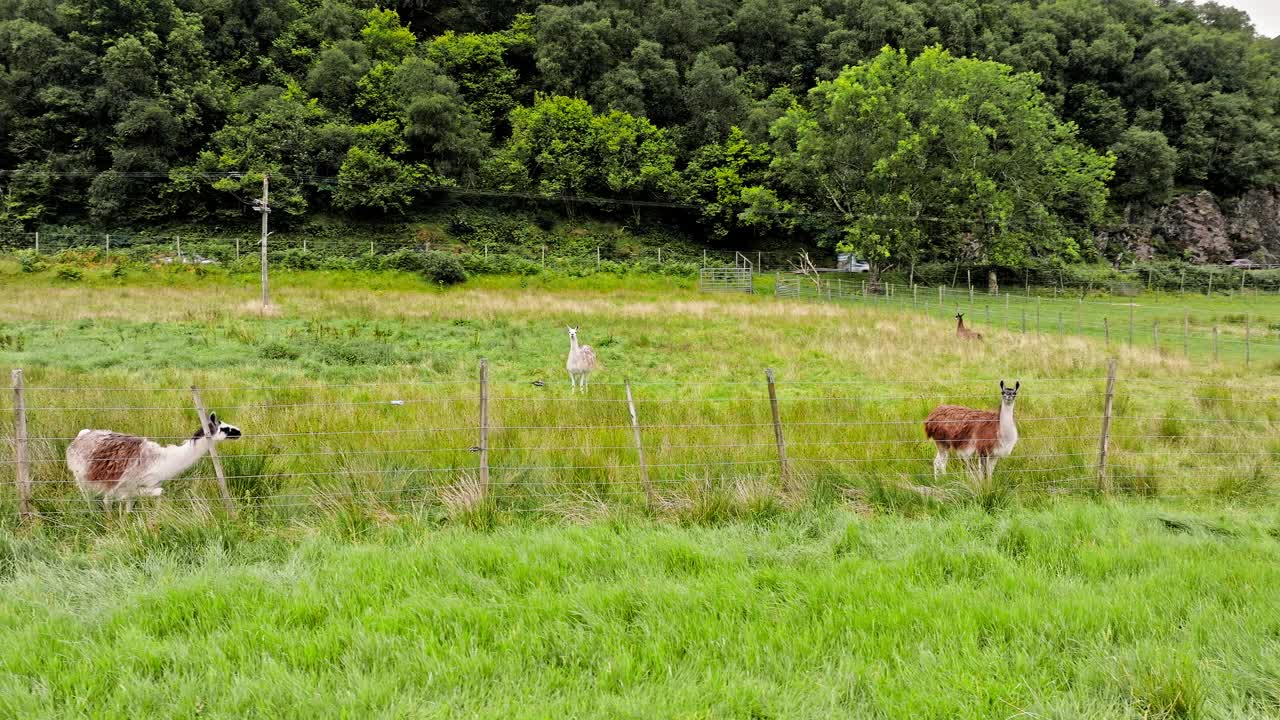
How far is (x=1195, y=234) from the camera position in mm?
59594

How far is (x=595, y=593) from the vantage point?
4145mm

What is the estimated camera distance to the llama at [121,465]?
5789mm

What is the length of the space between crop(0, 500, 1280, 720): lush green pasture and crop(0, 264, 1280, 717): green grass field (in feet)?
0.06

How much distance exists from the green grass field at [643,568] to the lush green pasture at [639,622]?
19 millimetres

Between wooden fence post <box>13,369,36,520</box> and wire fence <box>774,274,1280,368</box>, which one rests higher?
wire fence <box>774,274,1280,368</box>

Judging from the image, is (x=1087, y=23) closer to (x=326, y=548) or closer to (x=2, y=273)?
(x=326, y=548)

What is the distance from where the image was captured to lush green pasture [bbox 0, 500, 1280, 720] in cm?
320

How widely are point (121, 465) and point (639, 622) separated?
5.07 metres

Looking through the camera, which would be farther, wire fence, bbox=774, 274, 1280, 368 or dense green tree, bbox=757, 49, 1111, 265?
dense green tree, bbox=757, 49, 1111, 265

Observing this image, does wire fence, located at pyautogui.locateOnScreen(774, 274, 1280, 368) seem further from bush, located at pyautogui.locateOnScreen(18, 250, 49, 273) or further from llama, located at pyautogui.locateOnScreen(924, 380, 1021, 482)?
bush, located at pyautogui.locateOnScreen(18, 250, 49, 273)

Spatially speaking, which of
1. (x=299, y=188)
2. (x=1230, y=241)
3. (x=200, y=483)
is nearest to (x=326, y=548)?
(x=200, y=483)

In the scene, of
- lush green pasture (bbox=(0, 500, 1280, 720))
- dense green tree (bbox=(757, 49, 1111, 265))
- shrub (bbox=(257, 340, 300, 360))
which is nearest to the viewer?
lush green pasture (bbox=(0, 500, 1280, 720))

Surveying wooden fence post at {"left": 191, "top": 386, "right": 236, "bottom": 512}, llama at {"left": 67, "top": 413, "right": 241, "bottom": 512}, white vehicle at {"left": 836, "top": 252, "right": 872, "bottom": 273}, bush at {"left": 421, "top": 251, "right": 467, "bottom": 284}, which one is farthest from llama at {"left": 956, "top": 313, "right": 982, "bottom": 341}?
white vehicle at {"left": 836, "top": 252, "right": 872, "bottom": 273}

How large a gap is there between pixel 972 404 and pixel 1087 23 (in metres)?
79.4
